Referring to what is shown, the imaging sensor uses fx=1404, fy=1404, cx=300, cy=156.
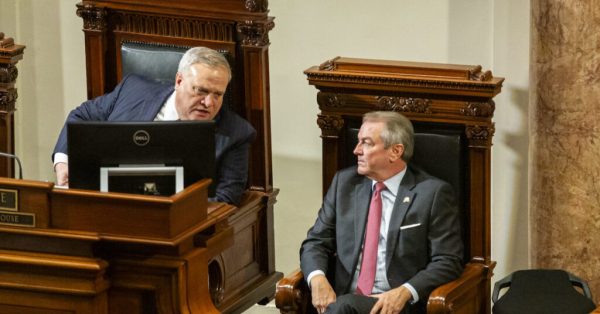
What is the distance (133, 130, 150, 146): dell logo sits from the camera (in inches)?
189

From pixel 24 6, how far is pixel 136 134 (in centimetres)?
296

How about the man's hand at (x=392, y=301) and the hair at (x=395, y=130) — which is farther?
the hair at (x=395, y=130)

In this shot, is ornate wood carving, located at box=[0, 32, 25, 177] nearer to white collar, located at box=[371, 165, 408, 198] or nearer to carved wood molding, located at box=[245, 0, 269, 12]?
carved wood molding, located at box=[245, 0, 269, 12]

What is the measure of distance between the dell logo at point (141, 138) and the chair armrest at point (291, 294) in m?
0.94

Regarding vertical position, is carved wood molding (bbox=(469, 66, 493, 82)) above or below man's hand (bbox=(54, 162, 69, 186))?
above

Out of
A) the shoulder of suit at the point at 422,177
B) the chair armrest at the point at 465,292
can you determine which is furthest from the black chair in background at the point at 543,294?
the shoulder of suit at the point at 422,177

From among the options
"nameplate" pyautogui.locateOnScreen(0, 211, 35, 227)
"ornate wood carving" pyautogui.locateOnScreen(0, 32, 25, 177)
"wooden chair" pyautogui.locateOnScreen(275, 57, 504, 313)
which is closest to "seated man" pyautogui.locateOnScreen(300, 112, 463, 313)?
"wooden chair" pyautogui.locateOnScreen(275, 57, 504, 313)

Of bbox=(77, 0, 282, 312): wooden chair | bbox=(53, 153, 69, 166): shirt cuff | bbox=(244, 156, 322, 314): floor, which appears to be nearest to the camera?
bbox=(53, 153, 69, 166): shirt cuff

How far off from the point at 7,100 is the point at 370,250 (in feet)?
6.31

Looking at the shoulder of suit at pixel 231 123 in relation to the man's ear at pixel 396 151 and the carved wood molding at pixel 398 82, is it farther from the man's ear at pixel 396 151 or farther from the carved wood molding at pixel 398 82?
the man's ear at pixel 396 151

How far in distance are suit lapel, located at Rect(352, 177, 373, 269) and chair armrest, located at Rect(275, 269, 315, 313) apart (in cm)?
24

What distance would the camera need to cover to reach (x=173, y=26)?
6.17 metres

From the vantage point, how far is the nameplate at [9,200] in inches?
180

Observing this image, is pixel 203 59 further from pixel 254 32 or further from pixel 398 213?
pixel 398 213
